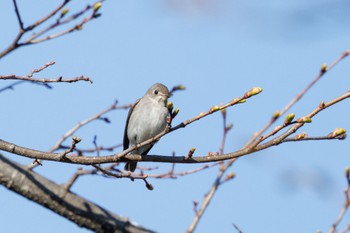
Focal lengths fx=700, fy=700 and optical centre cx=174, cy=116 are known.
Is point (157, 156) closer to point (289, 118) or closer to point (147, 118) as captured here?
point (289, 118)

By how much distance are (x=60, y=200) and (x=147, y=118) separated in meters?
2.07

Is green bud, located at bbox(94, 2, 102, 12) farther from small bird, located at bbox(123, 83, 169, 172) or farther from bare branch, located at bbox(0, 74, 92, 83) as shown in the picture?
small bird, located at bbox(123, 83, 169, 172)

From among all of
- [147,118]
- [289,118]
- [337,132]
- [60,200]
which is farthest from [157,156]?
[147,118]

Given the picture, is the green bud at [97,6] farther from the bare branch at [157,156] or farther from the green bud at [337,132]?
the green bud at [337,132]

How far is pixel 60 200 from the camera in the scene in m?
5.68

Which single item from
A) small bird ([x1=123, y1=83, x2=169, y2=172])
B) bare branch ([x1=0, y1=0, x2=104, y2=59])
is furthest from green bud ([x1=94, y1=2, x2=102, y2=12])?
small bird ([x1=123, y1=83, x2=169, y2=172])

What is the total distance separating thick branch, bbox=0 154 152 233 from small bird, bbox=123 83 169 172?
1.48m

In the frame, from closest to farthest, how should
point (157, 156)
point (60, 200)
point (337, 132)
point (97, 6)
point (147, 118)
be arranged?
point (337, 132) → point (157, 156) → point (97, 6) → point (60, 200) → point (147, 118)

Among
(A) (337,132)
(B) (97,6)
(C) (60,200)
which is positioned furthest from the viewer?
(C) (60,200)

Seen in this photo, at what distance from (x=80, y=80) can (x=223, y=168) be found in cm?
208

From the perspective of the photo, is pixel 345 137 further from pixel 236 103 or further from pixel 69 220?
pixel 69 220

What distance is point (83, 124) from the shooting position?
6234mm

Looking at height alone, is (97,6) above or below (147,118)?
below

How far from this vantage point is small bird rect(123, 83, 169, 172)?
7.44m
